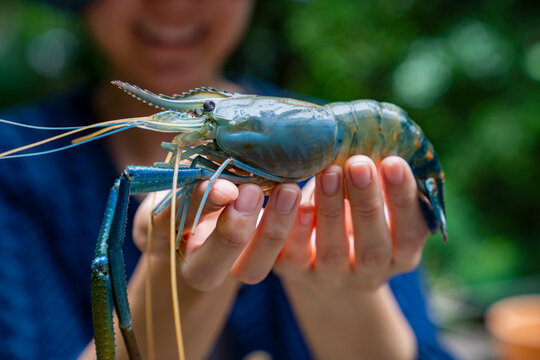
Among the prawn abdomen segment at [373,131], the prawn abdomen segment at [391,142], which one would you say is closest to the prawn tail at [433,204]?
the prawn abdomen segment at [391,142]

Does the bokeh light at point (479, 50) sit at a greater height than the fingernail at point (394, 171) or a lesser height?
greater

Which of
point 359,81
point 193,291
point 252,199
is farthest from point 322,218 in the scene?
point 359,81

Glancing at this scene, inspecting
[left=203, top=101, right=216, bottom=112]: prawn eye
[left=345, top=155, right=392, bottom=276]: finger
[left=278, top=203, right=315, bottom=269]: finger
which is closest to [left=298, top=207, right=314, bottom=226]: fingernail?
[left=278, top=203, right=315, bottom=269]: finger

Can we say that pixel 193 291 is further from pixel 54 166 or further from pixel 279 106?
pixel 54 166

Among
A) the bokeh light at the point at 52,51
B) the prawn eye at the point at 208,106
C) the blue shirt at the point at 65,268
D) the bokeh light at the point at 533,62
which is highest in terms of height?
the bokeh light at the point at 52,51

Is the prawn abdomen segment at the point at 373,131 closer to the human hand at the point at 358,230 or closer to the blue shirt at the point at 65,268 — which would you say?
the human hand at the point at 358,230

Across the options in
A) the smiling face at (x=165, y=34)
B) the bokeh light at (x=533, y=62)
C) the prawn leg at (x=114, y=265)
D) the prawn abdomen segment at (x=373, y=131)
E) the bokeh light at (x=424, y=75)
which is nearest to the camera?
the prawn leg at (x=114, y=265)
